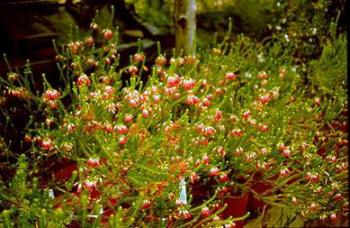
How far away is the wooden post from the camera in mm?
4293

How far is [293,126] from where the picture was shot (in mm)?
4285

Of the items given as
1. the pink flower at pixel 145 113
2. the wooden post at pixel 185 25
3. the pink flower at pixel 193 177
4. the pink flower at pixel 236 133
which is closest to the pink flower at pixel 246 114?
the pink flower at pixel 236 133

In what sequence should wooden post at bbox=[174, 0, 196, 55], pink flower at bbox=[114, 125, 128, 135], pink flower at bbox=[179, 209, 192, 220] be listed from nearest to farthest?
pink flower at bbox=[179, 209, 192, 220]
pink flower at bbox=[114, 125, 128, 135]
wooden post at bbox=[174, 0, 196, 55]

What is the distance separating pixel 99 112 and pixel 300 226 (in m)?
2.05

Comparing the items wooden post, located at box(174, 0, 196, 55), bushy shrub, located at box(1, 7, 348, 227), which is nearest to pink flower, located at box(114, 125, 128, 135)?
bushy shrub, located at box(1, 7, 348, 227)

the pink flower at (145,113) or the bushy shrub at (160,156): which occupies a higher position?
the pink flower at (145,113)

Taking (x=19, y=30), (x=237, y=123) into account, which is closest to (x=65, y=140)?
(x=237, y=123)

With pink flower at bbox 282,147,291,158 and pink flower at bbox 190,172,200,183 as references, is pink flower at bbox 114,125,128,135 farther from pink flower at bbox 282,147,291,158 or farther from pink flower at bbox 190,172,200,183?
pink flower at bbox 282,147,291,158

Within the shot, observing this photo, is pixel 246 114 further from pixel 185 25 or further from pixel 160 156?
pixel 185 25

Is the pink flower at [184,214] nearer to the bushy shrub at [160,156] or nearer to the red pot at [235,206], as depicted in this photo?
the bushy shrub at [160,156]

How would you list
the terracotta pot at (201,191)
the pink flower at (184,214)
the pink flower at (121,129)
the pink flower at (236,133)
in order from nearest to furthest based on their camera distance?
the pink flower at (184,214) → the pink flower at (121,129) → the pink flower at (236,133) → the terracotta pot at (201,191)

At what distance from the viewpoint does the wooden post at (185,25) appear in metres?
4.29

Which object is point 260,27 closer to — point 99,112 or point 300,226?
point 300,226

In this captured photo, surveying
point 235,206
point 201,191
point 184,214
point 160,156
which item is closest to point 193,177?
point 160,156
